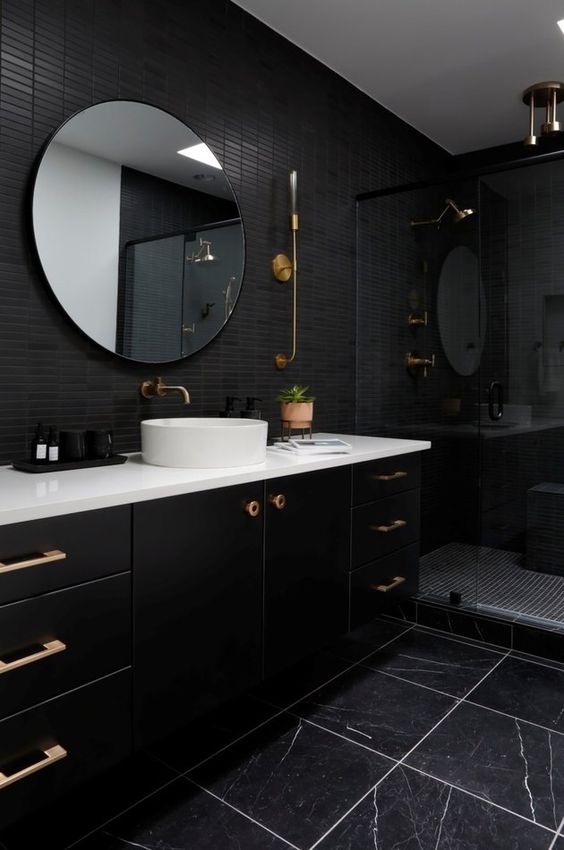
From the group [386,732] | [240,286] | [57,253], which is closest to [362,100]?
[240,286]

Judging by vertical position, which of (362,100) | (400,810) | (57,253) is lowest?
(400,810)

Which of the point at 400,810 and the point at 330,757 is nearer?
the point at 400,810

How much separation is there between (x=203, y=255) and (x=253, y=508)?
3.24 feet

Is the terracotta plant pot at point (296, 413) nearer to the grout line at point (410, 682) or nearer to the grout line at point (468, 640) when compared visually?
the grout line at point (410, 682)

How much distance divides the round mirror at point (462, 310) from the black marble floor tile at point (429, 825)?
1744 millimetres

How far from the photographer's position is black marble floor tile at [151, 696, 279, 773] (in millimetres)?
1750

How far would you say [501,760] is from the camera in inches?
69.2

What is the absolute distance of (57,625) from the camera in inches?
47.3

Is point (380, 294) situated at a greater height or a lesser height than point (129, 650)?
greater

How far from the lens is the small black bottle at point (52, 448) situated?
1626 millimetres

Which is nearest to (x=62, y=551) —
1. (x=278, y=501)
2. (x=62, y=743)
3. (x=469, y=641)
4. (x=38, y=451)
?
(x=62, y=743)

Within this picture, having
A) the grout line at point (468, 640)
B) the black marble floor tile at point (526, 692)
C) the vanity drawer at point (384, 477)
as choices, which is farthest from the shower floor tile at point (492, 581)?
the vanity drawer at point (384, 477)

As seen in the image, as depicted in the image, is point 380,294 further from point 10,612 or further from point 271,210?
point 10,612

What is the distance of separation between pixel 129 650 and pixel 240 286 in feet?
4.71
